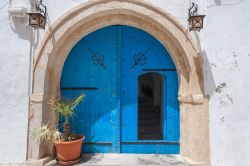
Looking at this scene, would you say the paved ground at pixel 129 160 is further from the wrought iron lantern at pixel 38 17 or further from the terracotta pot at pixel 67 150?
the wrought iron lantern at pixel 38 17

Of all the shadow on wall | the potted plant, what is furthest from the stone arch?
the potted plant

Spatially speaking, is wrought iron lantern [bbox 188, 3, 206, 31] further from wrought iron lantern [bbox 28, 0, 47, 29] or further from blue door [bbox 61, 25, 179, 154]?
wrought iron lantern [bbox 28, 0, 47, 29]

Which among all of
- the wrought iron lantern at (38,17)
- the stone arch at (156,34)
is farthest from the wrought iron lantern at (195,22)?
the wrought iron lantern at (38,17)

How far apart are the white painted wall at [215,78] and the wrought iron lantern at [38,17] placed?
0.78ft

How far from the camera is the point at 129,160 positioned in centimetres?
332

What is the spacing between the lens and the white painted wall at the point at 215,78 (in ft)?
9.89

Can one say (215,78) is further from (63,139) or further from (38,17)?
(38,17)

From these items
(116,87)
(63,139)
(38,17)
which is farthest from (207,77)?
(38,17)

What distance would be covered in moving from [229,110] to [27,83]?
3301mm

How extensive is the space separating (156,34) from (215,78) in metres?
1.25

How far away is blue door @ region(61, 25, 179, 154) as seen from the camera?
11.9 feet

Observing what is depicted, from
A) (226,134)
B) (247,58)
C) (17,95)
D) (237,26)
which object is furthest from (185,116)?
A: (17,95)

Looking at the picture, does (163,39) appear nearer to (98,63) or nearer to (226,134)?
(98,63)

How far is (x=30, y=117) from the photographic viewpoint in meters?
3.17
